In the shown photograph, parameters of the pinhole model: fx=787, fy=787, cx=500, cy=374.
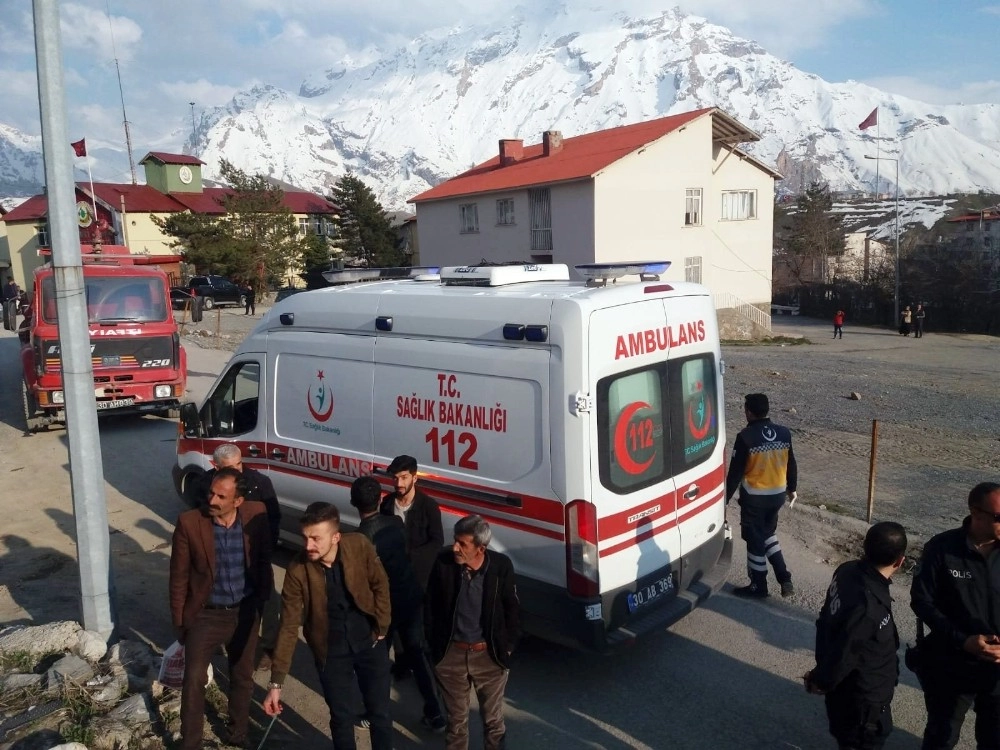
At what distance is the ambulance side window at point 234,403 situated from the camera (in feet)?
22.2

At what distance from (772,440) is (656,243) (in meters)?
29.2

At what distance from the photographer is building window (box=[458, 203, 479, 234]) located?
1484 inches

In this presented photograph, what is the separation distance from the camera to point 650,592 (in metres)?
4.87

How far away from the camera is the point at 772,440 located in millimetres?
5906

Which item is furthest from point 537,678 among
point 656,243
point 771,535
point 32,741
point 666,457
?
point 656,243

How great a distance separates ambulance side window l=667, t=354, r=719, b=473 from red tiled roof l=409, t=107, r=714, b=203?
26.6m

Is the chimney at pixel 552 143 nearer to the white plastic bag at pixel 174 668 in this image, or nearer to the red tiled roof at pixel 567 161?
the red tiled roof at pixel 567 161

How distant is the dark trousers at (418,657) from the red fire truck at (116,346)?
870cm

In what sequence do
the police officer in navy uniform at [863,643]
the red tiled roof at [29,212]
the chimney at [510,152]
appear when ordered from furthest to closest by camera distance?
the red tiled roof at [29,212] → the chimney at [510,152] → the police officer in navy uniform at [863,643]

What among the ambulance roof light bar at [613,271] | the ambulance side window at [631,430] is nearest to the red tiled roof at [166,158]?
the ambulance roof light bar at [613,271]

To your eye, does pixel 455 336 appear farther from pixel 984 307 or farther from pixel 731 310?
pixel 984 307

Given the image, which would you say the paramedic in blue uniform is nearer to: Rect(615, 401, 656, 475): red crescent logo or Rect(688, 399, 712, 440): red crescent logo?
Rect(688, 399, 712, 440): red crescent logo

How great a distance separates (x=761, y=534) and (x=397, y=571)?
297 cm

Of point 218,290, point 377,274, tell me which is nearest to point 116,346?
point 377,274
